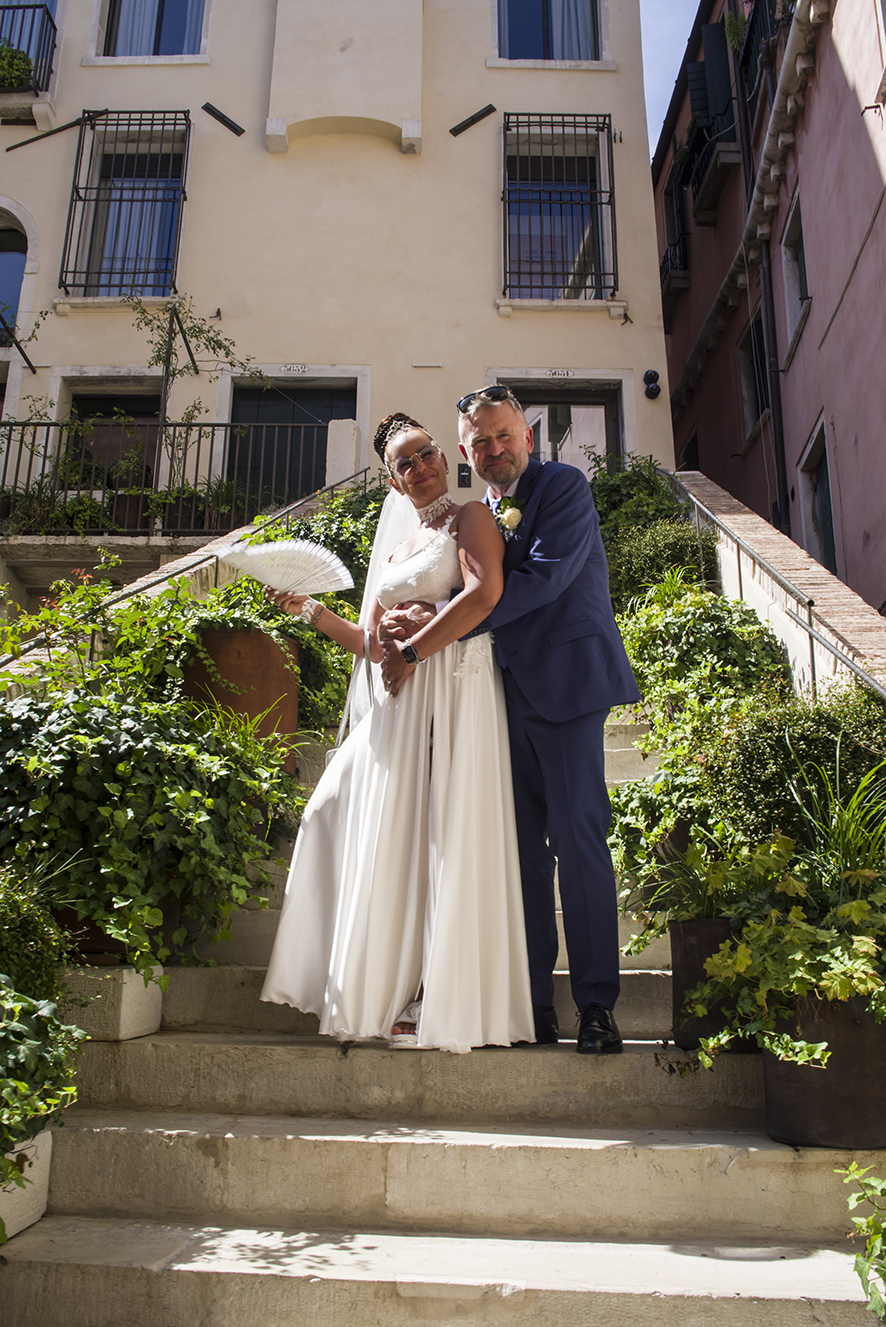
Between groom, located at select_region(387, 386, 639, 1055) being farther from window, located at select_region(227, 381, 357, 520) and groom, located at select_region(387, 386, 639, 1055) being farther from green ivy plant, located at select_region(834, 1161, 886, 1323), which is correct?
window, located at select_region(227, 381, 357, 520)

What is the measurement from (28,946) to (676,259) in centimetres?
1674

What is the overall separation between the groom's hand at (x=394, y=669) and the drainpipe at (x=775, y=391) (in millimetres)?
9542

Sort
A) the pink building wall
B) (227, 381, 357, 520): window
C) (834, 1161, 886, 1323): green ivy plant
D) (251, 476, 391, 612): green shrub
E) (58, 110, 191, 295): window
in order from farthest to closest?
(58, 110, 191, 295): window
(227, 381, 357, 520): window
the pink building wall
(251, 476, 391, 612): green shrub
(834, 1161, 886, 1323): green ivy plant

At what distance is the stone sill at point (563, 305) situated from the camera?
39.0 ft

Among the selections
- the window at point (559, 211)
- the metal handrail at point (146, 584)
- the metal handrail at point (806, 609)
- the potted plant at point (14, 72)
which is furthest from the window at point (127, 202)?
the metal handrail at point (806, 609)

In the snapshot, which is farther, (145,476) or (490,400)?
(145,476)

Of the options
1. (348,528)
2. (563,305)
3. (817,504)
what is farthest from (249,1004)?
(563,305)

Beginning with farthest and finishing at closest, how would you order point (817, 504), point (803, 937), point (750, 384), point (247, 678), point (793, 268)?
point (750, 384), point (793, 268), point (817, 504), point (247, 678), point (803, 937)

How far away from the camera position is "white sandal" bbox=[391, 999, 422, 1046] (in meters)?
2.77

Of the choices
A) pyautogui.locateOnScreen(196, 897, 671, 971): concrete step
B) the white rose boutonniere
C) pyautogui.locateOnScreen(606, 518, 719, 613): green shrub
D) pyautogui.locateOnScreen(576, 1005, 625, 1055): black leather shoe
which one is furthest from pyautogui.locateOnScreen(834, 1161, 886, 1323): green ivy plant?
pyautogui.locateOnScreen(606, 518, 719, 613): green shrub

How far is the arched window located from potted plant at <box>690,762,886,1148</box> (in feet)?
40.9

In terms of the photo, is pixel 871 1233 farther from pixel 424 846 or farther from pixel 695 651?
pixel 695 651

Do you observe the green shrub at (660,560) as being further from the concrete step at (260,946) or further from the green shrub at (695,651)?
the concrete step at (260,946)

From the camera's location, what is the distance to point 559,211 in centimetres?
1252
